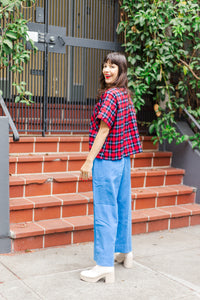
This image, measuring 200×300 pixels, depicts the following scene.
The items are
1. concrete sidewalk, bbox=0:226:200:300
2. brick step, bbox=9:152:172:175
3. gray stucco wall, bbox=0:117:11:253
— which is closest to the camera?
concrete sidewalk, bbox=0:226:200:300

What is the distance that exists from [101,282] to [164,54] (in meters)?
2.92

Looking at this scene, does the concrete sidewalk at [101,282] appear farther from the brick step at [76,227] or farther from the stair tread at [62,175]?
the stair tread at [62,175]

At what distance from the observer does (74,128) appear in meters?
5.16

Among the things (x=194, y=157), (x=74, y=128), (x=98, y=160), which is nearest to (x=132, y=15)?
(x=74, y=128)

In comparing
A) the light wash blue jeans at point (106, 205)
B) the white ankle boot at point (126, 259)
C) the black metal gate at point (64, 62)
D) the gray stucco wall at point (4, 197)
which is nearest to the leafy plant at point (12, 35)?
the black metal gate at point (64, 62)

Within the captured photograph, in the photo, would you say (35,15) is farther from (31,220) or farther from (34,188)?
(31,220)

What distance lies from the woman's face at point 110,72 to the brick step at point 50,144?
5.80ft

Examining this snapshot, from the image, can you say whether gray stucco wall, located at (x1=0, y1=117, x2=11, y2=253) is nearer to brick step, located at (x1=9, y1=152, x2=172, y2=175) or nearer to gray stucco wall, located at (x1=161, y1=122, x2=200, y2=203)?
brick step, located at (x1=9, y1=152, x2=172, y2=175)

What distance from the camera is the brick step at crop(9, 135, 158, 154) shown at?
14.6 ft

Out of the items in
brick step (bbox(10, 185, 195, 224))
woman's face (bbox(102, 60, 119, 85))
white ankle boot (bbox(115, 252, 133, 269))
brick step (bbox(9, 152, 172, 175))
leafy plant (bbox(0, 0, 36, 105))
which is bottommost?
white ankle boot (bbox(115, 252, 133, 269))

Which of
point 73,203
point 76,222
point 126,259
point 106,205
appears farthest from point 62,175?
point 106,205

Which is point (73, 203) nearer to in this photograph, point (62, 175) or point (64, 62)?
point (62, 175)

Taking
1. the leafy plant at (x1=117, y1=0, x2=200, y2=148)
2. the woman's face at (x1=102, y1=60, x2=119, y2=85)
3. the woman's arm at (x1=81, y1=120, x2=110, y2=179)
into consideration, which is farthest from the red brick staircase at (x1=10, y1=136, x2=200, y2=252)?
the woman's face at (x1=102, y1=60, x2=119, y2=85)

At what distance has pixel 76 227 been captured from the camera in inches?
147
